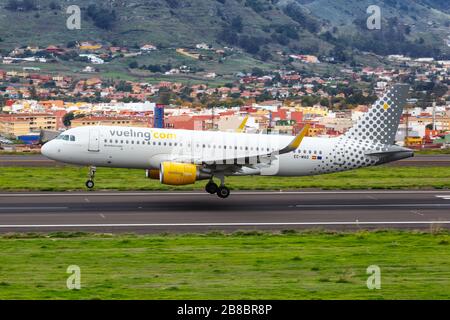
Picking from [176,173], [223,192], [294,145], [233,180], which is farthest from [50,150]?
[233,180]

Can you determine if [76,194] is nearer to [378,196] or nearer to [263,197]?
[263,197]

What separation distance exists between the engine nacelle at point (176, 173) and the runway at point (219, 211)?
123 centimetres

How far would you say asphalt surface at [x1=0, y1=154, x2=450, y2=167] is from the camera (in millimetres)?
72438

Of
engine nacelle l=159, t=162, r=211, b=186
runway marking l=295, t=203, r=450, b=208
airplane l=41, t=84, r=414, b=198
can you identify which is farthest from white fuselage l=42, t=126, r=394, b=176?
runway marking l=295, t=203, r=450, b=208

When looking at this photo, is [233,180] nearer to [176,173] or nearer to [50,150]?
[50,150]

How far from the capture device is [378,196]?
53.8 meters

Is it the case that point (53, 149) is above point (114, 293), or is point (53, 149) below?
above

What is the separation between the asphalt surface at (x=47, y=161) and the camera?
72.4m

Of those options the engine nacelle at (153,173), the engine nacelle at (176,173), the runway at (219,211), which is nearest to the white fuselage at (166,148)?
the engine nacelle at (153,173)

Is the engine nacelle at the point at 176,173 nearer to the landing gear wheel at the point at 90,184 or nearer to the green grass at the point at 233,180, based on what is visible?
the landing gear wheel at the point at 90,184

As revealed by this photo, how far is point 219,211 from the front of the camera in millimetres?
46750

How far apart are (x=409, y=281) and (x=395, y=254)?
5.37 metres

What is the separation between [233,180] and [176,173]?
12.8 m
